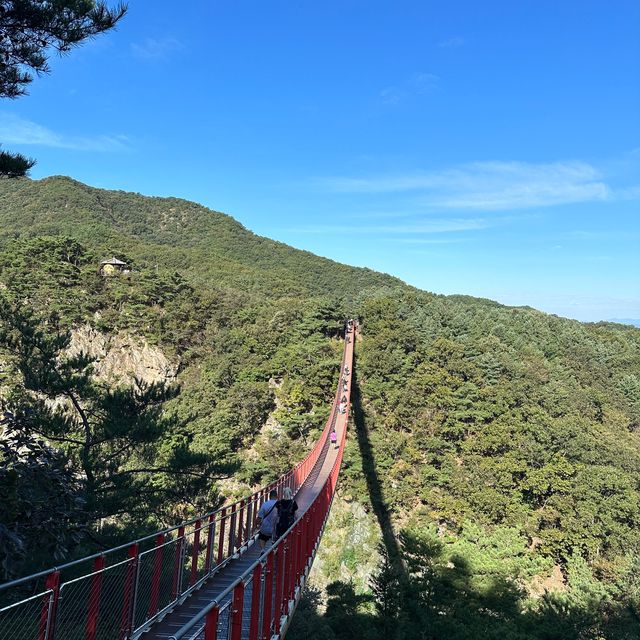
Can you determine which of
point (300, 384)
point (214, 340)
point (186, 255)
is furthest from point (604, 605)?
point (186, 255)

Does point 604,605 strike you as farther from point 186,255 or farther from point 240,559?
point 186,255

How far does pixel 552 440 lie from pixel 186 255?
155 ft

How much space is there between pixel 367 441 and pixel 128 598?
19.3 meters

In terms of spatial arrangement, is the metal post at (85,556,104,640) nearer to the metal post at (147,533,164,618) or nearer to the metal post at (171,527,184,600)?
the metal post at (147,533,164,618)

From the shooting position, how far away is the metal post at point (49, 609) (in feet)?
9.21

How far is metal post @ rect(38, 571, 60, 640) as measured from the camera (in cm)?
281

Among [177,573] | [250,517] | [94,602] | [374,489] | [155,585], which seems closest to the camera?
[94,602]

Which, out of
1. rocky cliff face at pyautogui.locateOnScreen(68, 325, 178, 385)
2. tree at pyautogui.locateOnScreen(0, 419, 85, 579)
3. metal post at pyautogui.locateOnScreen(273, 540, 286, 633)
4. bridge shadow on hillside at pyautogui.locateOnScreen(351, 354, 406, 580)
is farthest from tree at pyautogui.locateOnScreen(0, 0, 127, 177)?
rocky cliff face at pyautogui.locateOnScreen(68, 325, 178, 385)

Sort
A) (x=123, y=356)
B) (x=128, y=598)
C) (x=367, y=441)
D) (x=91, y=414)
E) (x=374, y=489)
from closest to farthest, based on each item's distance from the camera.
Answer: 1. (x=128, y=598)
2. (x=91, y=414)
3. (x=374, y=489)
4. (x=367, y=441)
5. (x=123, y=356)

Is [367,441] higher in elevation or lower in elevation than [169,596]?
lower

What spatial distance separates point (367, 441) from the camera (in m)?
22.4

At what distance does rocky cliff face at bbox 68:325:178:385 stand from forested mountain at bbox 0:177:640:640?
26 cm

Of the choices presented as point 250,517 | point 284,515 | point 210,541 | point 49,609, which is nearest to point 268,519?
point 284,515

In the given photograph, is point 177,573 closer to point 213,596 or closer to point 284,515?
point 213,596
